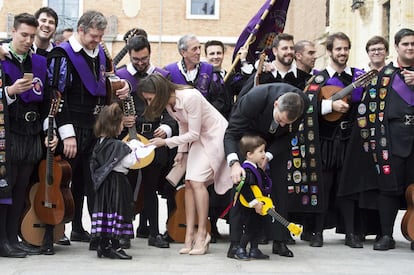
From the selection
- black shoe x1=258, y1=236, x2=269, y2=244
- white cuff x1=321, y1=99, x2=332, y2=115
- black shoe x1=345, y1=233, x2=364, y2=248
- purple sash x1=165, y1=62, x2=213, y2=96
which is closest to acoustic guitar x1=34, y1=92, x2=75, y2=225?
purple sash x1=165, y1=62, x2=213, y2=96

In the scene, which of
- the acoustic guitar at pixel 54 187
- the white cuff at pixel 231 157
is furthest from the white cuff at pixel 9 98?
the white cuff at pixel 231 157

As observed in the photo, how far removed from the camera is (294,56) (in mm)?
8625

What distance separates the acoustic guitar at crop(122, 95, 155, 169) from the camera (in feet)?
25.1

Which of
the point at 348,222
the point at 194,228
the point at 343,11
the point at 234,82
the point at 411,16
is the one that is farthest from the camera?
the point at 343,11

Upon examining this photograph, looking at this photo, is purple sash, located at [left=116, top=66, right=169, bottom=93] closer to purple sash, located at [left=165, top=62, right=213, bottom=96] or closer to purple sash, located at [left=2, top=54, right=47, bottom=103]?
purple sash, located at [left=165, top=62, right=213, bottom=96]

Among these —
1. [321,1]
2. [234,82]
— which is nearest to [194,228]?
[234,82]

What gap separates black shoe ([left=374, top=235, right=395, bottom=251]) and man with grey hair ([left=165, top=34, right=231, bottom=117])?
2039 millimetres

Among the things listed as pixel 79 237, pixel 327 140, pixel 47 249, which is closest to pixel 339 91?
pixel 327 140

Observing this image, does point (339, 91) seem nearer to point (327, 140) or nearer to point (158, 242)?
point (327, 140)

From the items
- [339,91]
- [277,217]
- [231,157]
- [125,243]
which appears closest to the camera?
[277,217]

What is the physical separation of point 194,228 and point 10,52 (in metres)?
2.25

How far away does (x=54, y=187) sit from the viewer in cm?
727

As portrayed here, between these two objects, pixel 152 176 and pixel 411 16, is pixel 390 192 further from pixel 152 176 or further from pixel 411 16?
pixel 411 16

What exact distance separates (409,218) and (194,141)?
214cm
